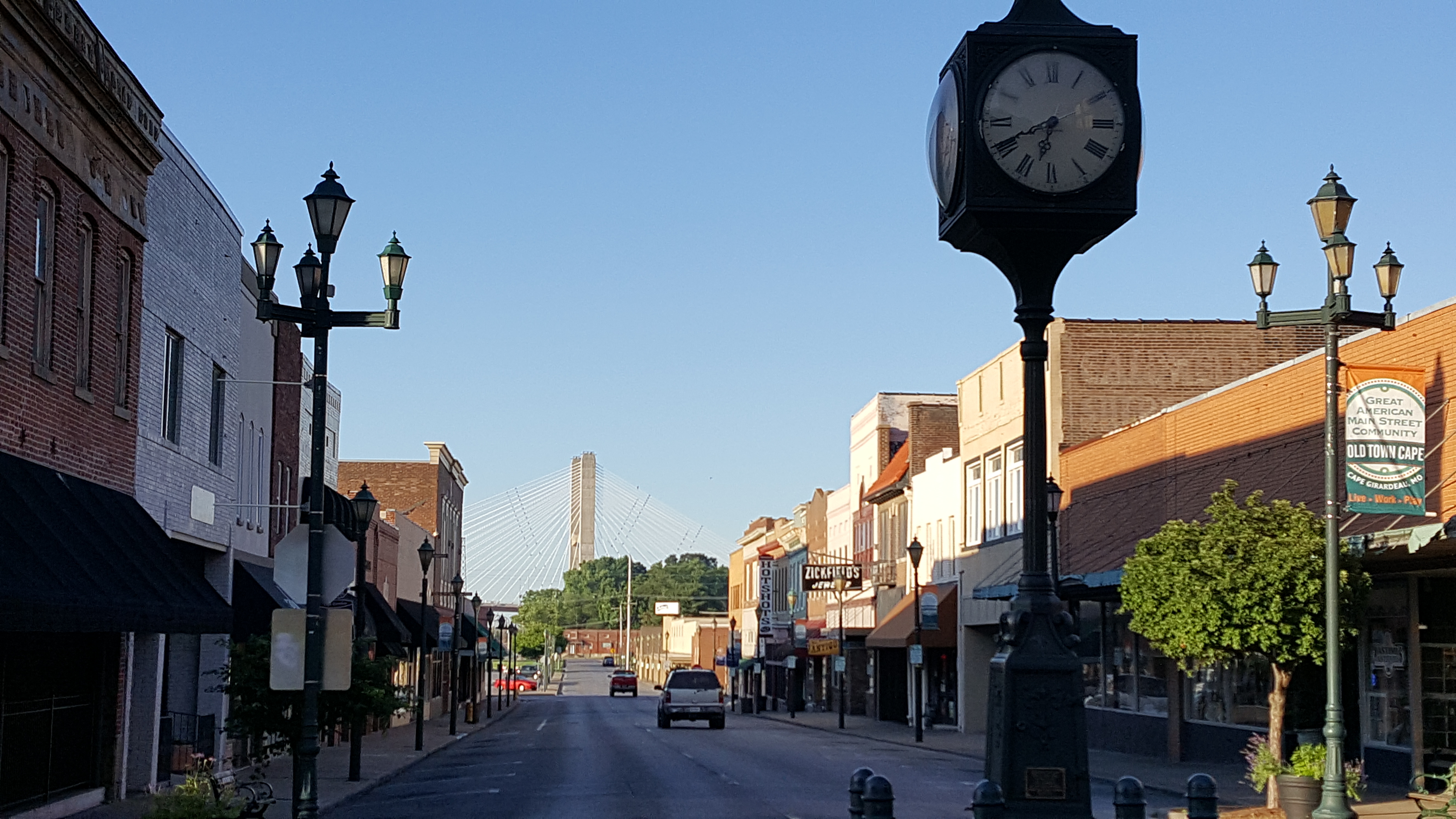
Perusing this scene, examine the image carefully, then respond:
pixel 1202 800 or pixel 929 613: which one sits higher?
pixel 929 613

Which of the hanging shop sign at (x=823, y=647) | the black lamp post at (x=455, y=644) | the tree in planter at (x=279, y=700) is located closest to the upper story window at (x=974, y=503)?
the hanging shop sign at (x=823, y=647)

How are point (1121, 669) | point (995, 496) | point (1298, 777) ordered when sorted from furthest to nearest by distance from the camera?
point (995, 496) < point (1121, 669) < point (1298, 777)

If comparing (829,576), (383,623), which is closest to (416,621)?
(383,623)

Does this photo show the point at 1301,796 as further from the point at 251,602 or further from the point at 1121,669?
the point at 1121,669

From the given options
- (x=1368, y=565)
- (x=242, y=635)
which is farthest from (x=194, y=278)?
(x=1368, y=565)

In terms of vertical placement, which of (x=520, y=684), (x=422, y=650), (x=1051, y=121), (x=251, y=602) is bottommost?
(x=520, y=684)

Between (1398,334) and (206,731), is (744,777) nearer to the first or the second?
(206,731)

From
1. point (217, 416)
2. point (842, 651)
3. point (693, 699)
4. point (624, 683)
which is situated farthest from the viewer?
point (624, 683)

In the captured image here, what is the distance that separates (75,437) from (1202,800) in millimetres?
14948

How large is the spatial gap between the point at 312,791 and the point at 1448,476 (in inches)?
651

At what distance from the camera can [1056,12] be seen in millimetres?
8258

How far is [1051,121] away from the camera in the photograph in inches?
318

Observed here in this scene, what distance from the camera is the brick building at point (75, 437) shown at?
52.7ft

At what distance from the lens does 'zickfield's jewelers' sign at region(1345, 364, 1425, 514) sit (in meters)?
18.8
